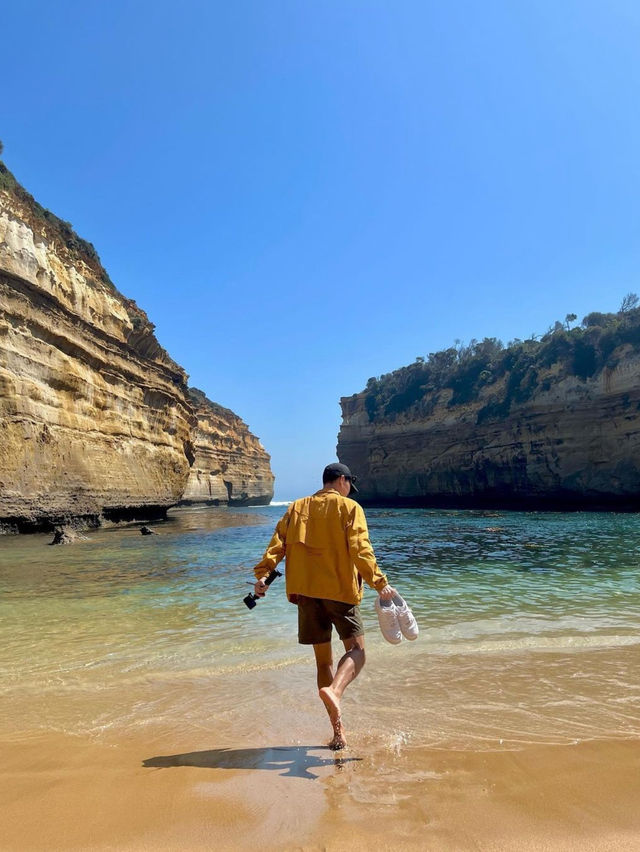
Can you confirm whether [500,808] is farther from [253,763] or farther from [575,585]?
[575,585]

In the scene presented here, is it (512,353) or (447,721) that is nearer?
(447,721)

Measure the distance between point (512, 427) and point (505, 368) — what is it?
282 inches

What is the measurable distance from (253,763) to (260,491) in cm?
8409

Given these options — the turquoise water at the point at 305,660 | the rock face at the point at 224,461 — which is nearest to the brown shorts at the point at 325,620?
the turquoise water at the point at 305,660

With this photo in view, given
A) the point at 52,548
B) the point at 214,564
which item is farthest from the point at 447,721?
the point at 52,548

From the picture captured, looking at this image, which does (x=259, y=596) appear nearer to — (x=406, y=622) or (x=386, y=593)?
(x=386, y=593)

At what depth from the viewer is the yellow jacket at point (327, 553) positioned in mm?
3031

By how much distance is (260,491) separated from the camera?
281 feet

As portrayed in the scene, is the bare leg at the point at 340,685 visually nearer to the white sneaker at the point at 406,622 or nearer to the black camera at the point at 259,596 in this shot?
the white sneaker at the point at 406,622

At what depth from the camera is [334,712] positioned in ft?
8.96

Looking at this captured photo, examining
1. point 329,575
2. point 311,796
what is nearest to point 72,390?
point 329,575

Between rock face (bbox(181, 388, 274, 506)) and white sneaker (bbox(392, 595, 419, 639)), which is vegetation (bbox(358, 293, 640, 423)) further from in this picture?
white sneaker (bbox(392, 595, 419, 639))

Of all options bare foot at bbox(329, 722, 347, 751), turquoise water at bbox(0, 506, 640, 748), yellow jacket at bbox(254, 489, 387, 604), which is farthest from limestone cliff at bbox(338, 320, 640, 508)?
bare foot at bbox(329, 722, 347, 751)

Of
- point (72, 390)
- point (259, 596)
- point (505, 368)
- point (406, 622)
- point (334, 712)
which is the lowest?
point (334, 712)
